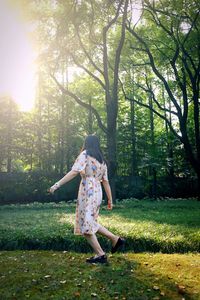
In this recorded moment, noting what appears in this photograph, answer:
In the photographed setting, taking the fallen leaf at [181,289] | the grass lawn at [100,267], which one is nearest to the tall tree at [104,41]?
the grass lawn at [100,267]

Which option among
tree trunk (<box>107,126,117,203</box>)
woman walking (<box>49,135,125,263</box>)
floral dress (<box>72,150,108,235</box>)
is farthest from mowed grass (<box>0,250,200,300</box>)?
tree trunk (<box>107,126,117,203</box>)

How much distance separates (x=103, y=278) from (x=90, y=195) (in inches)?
51.5

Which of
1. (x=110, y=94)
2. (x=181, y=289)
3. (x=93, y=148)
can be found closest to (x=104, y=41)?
(x=110, y=94)

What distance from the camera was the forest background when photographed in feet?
56.0

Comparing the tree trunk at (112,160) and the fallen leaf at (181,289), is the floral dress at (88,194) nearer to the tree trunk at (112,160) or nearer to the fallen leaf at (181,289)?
the fallen leaf at (181,289)

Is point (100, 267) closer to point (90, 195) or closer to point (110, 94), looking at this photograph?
point (90, 195)

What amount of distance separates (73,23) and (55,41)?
1681 millimetres

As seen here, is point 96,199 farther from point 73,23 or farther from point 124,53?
point 124,53

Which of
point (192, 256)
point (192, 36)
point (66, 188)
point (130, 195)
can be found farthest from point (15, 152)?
point (192, 256)

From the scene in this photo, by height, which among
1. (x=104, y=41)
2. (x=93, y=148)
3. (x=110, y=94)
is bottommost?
(x=93, y=148)

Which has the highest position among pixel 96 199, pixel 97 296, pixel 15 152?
pixel 15 152

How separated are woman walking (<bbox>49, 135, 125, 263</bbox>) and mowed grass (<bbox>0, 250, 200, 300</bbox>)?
0.38 m

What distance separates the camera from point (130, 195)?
76.1ft

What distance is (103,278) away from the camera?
4.63 m
